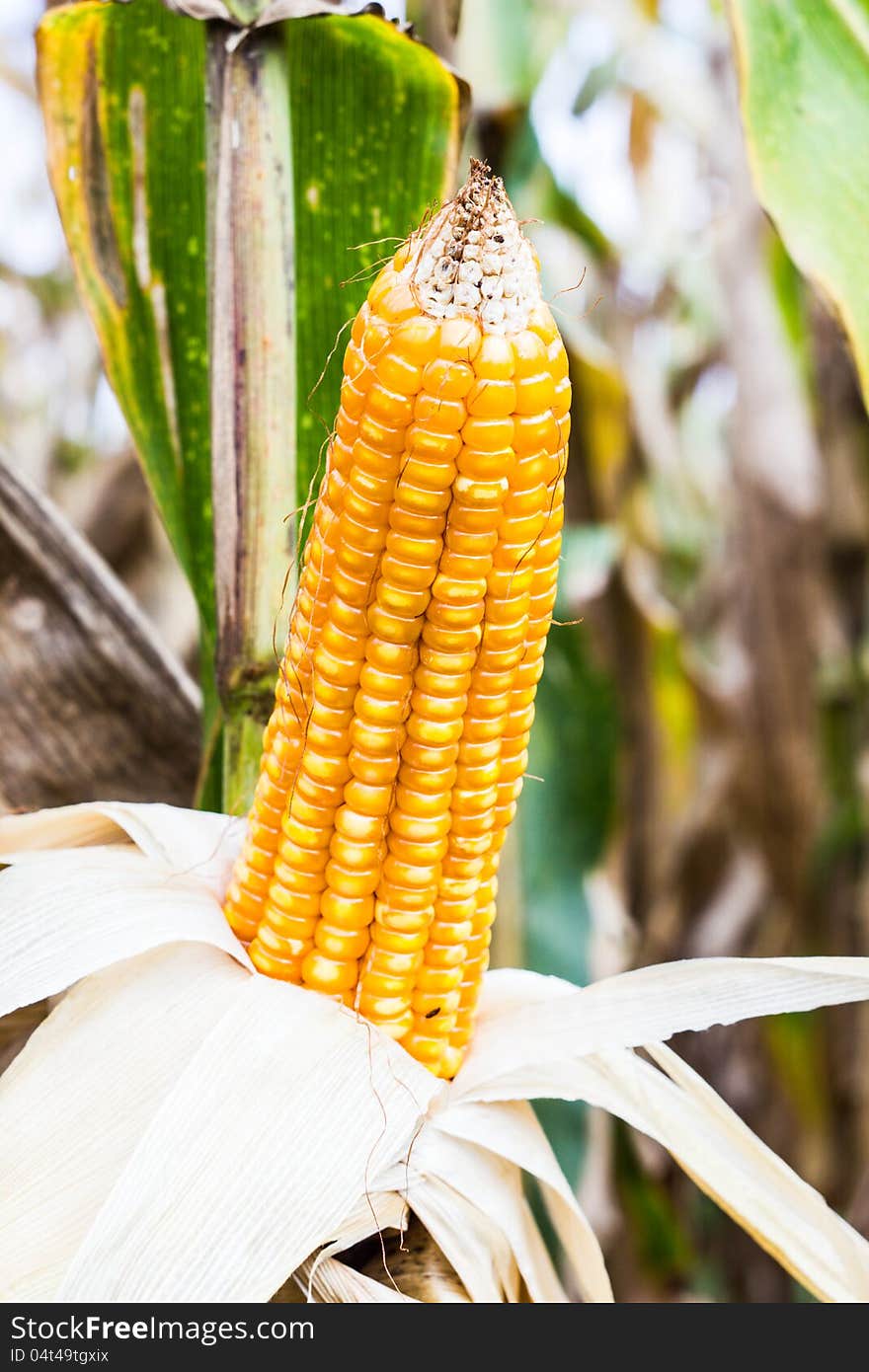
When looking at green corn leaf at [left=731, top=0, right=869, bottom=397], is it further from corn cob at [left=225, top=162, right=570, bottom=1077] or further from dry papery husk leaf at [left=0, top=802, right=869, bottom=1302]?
dry papery husk leaf at [left=0, top=802, right=869, bottom=1302]

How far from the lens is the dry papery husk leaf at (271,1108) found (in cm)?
43

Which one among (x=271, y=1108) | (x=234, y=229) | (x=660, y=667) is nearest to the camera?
(x=271, y=1108)

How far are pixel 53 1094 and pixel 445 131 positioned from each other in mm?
536

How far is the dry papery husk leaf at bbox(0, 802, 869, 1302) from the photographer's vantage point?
43cm

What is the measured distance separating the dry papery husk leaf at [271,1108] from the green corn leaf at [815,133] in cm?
36

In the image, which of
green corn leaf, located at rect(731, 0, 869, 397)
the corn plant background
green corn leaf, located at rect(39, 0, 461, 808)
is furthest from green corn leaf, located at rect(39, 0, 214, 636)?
green corn leaf, located at rect(731, 0, 869, 397)

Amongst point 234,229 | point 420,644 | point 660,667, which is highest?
point 234,229

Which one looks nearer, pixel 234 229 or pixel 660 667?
pixel 234 229

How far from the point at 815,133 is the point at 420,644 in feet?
1.26

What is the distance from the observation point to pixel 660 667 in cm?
135

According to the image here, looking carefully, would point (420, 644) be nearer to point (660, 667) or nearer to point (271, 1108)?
point (271, 1108)

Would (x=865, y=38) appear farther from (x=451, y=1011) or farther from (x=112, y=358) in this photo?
(x=451, y=1011)

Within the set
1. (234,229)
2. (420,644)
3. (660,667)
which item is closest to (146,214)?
(234,229)

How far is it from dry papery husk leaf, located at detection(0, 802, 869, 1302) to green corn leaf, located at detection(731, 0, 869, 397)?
36 centimetres
